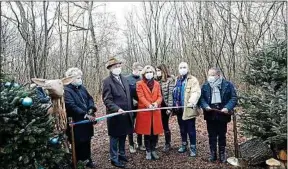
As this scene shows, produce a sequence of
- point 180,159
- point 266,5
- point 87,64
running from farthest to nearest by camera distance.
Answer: point 87,64 → point 266,5 → point 180,159

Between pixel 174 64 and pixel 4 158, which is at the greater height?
pixel 174 64

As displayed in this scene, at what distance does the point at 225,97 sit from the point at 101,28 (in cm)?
1972

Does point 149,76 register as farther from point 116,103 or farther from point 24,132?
point 24,132

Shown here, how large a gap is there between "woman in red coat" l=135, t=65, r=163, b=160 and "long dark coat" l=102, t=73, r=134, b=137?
1.03 ft

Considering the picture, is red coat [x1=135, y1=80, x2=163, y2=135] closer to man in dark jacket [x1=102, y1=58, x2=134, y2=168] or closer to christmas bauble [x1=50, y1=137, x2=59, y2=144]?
man in dark jacket [x1=102, y1=58, x2=134, y2=168]

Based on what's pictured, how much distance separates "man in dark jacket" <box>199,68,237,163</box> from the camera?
5.71 m

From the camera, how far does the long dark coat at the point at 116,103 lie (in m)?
5.61

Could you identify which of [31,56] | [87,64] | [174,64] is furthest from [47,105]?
[87,64]

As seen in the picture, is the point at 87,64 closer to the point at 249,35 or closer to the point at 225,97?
the point at 249,35

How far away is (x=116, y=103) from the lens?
224 inches

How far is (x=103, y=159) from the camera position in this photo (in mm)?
6344

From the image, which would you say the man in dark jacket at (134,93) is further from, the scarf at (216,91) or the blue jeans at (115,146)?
the scarf at (216,91)

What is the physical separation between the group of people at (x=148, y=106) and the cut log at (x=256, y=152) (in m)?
0.40

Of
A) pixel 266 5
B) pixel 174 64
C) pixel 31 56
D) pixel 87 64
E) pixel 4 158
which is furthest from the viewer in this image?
pixel 87 64
